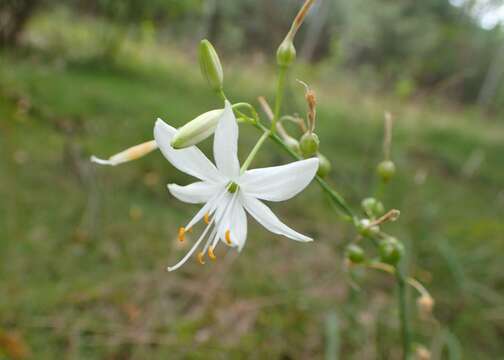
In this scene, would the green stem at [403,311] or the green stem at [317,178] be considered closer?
the green stem at [317,178]

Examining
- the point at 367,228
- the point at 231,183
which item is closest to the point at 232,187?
the point at 231,183

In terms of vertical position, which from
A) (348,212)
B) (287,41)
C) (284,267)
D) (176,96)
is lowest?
(176,96)

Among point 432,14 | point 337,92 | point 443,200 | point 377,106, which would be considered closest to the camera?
point 443,200

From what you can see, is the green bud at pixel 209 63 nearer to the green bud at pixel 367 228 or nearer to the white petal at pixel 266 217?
the white petal at pixel 266 217

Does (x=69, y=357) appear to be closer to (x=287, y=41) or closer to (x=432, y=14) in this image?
(x=287, y=41)

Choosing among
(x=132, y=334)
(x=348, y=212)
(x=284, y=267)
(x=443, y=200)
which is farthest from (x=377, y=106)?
(x=348, y=212)

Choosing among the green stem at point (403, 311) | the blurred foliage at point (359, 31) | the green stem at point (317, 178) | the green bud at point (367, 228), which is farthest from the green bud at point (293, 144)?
the blurred foliage at point (359, 31)

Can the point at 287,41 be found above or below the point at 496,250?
above
